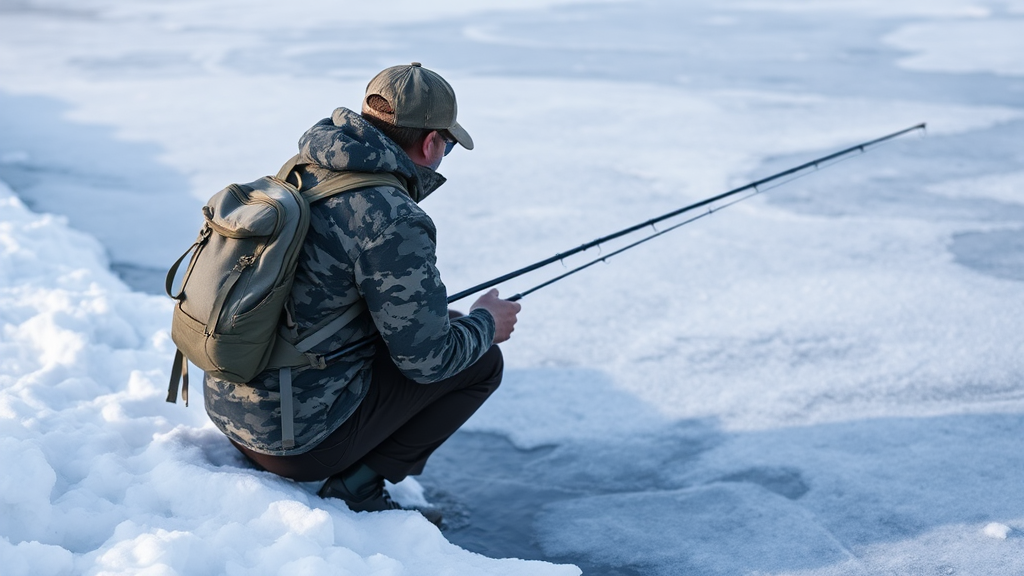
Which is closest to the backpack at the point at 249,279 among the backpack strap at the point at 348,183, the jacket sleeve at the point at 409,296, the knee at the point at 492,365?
the backpack strap at the point at 348,183

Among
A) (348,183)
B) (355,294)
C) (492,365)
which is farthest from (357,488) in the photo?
(348,183)

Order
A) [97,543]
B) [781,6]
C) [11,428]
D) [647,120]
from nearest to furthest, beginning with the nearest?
[97,543] → [11,428] → [647,120] → [781,6]

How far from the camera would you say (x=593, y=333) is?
425 cm

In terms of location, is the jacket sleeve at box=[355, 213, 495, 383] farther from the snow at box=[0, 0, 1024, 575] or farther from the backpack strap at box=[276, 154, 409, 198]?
the snow at box=[0, 0, 1024, 575]

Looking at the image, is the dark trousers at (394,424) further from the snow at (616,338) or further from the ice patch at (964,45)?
the ice patch at (964,45)

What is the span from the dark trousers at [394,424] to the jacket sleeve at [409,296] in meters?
0.18

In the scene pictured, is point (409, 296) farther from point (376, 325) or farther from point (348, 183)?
point (348, 183)

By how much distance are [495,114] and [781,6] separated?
32.6ft

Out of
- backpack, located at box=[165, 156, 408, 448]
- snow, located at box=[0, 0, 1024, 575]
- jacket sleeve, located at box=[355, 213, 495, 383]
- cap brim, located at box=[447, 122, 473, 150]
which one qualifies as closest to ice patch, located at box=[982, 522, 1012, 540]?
snow, located at box=[0, 0, 1024, 575]

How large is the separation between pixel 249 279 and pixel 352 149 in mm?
356

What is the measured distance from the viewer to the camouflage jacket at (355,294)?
217 centimetres

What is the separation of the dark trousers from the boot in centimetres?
3

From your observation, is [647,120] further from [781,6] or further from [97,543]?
[781,6]

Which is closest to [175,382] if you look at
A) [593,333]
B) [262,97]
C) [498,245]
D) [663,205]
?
[593,333]
